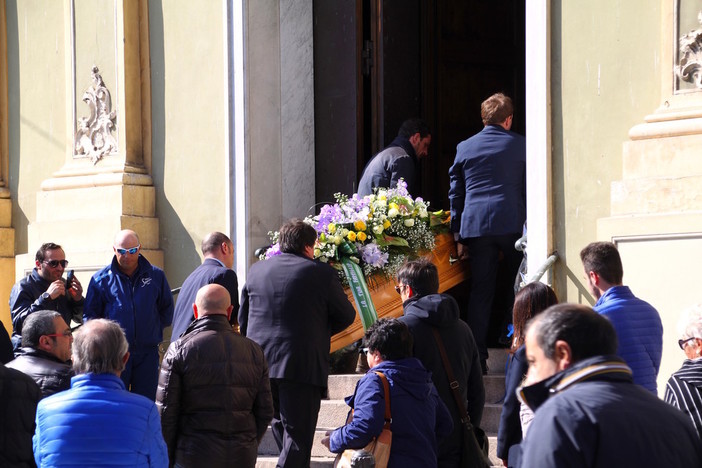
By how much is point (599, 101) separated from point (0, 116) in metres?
6.56

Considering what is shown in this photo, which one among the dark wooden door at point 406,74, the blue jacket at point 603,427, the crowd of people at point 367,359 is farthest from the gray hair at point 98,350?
the dark wooden door at point 406,74

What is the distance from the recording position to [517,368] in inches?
217

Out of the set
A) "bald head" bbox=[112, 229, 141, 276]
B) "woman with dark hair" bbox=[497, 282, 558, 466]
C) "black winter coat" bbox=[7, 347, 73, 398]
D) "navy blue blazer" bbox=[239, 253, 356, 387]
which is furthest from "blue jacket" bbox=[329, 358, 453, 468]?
"bald head" bbox=[112, 229, 141, 276]

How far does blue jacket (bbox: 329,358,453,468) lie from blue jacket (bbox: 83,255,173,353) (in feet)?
9.97

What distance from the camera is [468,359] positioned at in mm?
6754

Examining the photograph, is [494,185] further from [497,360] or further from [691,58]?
[691,58]

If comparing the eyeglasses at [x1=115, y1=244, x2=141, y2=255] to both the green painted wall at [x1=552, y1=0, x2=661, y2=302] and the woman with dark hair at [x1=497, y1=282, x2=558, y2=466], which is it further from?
the woman with dark hair at [x1=497, y1=282, x2=558, y2=466]

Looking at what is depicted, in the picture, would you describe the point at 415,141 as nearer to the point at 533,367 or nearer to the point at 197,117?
the point at 197,117

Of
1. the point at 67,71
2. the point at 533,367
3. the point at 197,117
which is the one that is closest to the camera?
the point at 533,367

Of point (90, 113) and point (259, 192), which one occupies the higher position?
point (90, 113)

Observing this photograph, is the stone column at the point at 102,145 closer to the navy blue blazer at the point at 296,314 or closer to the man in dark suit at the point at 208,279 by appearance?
the man in dark suit at the point at 208,279

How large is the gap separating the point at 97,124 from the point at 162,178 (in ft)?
2.77

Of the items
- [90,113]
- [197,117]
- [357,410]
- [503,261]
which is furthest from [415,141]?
[357,410]

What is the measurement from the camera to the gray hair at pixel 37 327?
601cm
